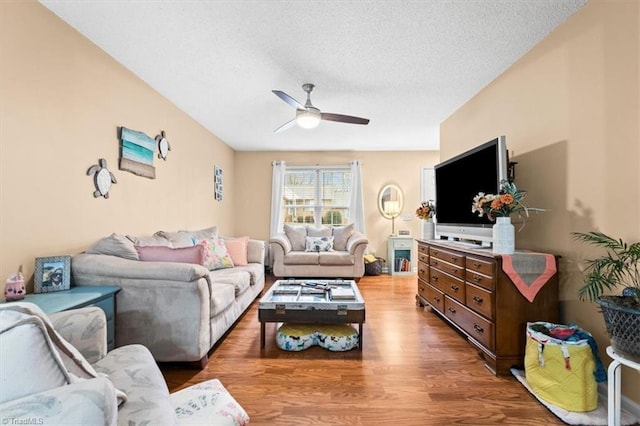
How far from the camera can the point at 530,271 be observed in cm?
206

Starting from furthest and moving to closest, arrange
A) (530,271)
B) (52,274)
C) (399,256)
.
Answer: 1. (399,256)
2. (530,271)
3. (52,274)

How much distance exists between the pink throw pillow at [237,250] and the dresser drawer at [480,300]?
104 inches

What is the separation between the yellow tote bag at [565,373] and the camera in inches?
66.0

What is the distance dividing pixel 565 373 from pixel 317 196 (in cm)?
487

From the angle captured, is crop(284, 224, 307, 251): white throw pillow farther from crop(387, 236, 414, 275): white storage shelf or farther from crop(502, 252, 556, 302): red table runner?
crop(502, 252, 556, 302): red table runner

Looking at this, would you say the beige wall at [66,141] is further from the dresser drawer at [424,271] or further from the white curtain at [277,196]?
the dresser drawer at [424,271]

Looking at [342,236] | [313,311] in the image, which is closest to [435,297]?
[313,311]

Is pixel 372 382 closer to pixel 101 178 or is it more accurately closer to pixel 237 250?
pixel 237 250

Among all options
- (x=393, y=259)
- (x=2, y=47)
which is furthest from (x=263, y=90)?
(x=393, y=259)

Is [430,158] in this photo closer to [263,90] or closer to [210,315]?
[263,90]

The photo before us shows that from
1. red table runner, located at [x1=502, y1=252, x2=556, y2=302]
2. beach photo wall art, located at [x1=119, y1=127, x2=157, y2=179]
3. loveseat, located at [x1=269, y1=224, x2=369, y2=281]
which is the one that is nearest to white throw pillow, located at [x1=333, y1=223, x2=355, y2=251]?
loveseat, located at [x1=269, y1=224, x2=369, y2=281]

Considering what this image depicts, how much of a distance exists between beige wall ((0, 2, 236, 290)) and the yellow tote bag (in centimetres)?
328

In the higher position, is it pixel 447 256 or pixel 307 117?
pixel 307 117

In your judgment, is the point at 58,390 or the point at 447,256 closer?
the point at 58,390
